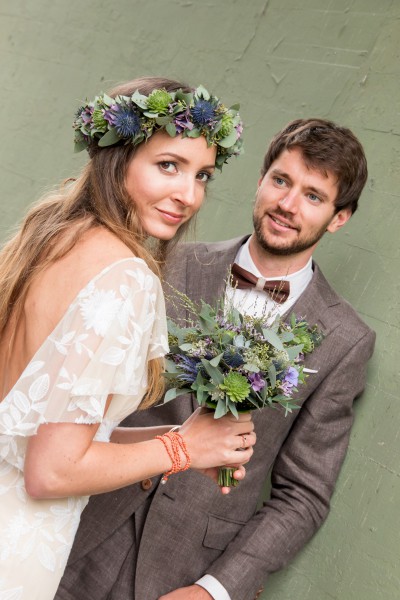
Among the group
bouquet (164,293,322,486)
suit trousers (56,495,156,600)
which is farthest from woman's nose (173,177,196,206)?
suit trousers (56,495,156,600)

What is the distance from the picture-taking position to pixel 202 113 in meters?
2.48

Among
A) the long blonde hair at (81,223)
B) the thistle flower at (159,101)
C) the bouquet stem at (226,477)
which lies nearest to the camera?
the long blonde hair at (81,223)

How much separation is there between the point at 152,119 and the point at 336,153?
112 centimetres

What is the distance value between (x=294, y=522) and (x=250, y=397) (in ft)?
2.87

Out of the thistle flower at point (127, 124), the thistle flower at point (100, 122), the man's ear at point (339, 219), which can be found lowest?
the man's ear at point (339, 219)

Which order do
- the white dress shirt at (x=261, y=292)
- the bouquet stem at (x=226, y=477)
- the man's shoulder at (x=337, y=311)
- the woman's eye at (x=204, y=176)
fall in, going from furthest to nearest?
1. the white dress shirt at (x=261, y=292)
2. the man's shoulder at (x=337, y=311)
3. the bouquet stem at (x=226, y=477)
4. the woman's eye at (x=204, y=176)

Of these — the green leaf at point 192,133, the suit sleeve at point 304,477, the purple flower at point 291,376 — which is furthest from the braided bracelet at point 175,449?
the green leaf at point 192,133

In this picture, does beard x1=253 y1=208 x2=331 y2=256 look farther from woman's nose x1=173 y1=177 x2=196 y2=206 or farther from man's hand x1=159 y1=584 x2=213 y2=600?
man's hand x1=159 y1=584 x2=213 y2=600

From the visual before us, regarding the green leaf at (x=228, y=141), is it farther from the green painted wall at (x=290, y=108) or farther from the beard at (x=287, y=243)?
the green painted wall at (x=290, y=108)

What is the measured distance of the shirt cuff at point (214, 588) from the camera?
9.59 feet

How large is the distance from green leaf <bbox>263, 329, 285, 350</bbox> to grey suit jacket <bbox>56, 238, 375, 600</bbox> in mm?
708

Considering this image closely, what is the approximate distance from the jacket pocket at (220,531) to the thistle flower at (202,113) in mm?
1475

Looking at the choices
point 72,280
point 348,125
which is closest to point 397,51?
point 348,125

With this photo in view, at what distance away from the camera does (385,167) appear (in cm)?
342
